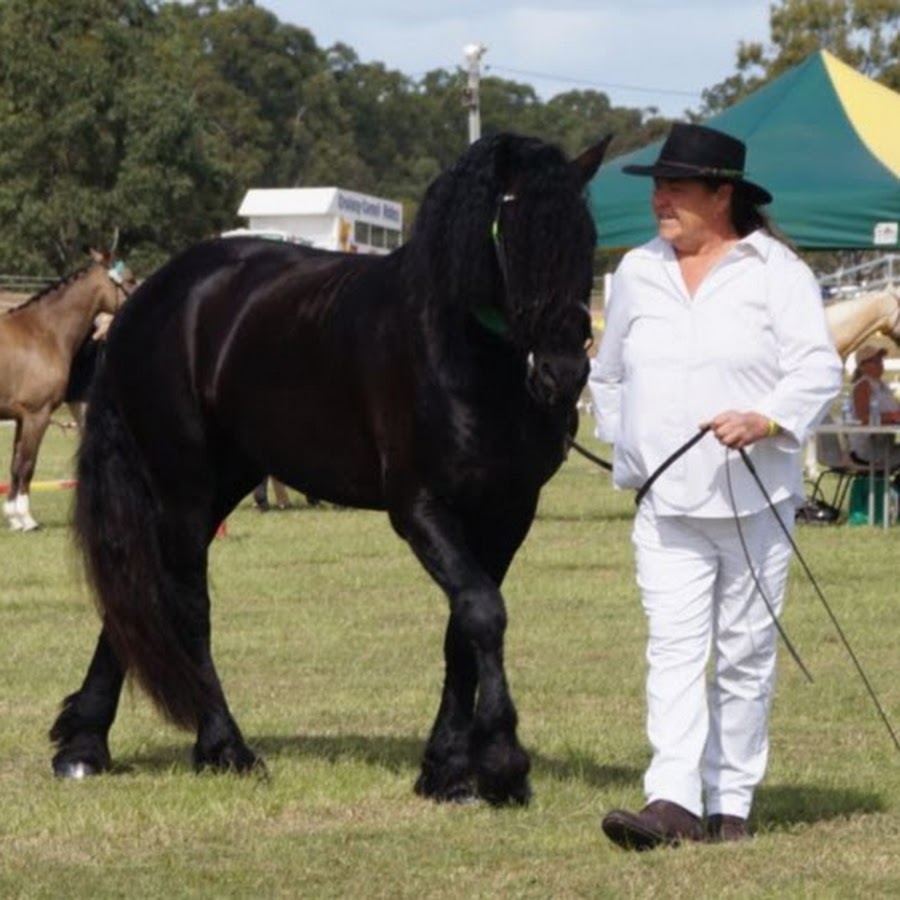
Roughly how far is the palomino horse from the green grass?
12.7 feet

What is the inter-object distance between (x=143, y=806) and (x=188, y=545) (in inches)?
45.7

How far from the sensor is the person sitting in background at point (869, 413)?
19078 mm

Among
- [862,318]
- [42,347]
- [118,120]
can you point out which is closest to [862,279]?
[862,318]

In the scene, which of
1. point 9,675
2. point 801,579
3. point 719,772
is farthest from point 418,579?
point 719,772

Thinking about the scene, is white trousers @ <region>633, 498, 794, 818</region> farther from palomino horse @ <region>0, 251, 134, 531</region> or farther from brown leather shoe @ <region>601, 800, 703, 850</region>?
palomino horse @ <region>0, 251, 134, 531</region>

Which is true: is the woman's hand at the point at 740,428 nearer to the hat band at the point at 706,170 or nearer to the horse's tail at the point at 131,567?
the hat band at the point at 706,170

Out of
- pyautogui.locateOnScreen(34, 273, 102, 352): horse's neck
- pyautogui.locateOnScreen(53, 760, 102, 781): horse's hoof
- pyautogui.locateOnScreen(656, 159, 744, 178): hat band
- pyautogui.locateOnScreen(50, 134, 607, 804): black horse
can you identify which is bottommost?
pyautogui.locateOnScreen(53, 760, 102, 781): horse's hoof

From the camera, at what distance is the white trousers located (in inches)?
258

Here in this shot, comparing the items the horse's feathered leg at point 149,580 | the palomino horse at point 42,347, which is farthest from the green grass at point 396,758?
the palomino horse at point 42,347

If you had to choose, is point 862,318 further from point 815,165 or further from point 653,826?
point 653,826

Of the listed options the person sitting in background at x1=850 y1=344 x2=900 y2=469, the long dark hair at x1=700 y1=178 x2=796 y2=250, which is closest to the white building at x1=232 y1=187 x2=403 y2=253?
the person sitting in background at x1=850 y1=344 x2=900 y2=469

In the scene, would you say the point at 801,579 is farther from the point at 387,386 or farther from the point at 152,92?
the point at 152,92

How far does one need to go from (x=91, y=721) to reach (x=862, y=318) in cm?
1353

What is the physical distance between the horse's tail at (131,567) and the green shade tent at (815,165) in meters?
10.8
